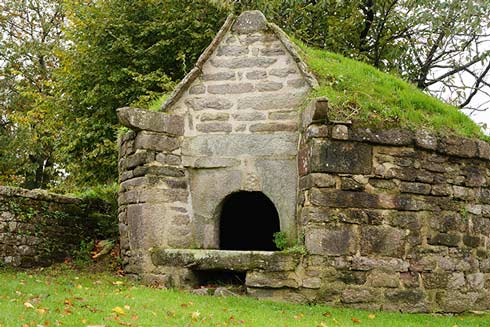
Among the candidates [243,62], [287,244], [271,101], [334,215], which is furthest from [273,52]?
[287,244]

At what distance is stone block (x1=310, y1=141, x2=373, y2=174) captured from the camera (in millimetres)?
7781

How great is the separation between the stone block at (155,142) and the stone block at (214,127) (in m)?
0.39

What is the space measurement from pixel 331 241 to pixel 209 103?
277cm

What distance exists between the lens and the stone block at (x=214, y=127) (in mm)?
8891

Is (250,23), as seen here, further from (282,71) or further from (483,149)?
(483,149)

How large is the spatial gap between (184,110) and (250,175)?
1394 mm

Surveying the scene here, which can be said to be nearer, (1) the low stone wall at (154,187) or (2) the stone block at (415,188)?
(2) the stone block at (415,188)

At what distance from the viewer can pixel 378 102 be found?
8570 mm

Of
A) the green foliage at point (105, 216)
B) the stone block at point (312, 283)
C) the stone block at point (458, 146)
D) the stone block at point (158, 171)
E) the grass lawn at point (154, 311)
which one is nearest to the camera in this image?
the grass lawn at point (154, 311)

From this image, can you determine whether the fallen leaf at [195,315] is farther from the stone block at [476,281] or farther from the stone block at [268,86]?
the stone block at [476,281]

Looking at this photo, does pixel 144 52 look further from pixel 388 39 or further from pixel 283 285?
pixel 283 285

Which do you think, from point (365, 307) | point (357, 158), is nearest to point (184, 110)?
point (357, 158)

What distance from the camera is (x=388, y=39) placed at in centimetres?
1803

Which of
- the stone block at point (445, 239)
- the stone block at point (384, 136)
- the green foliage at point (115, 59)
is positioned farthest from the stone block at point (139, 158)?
the green foliage at point (115, 59)
